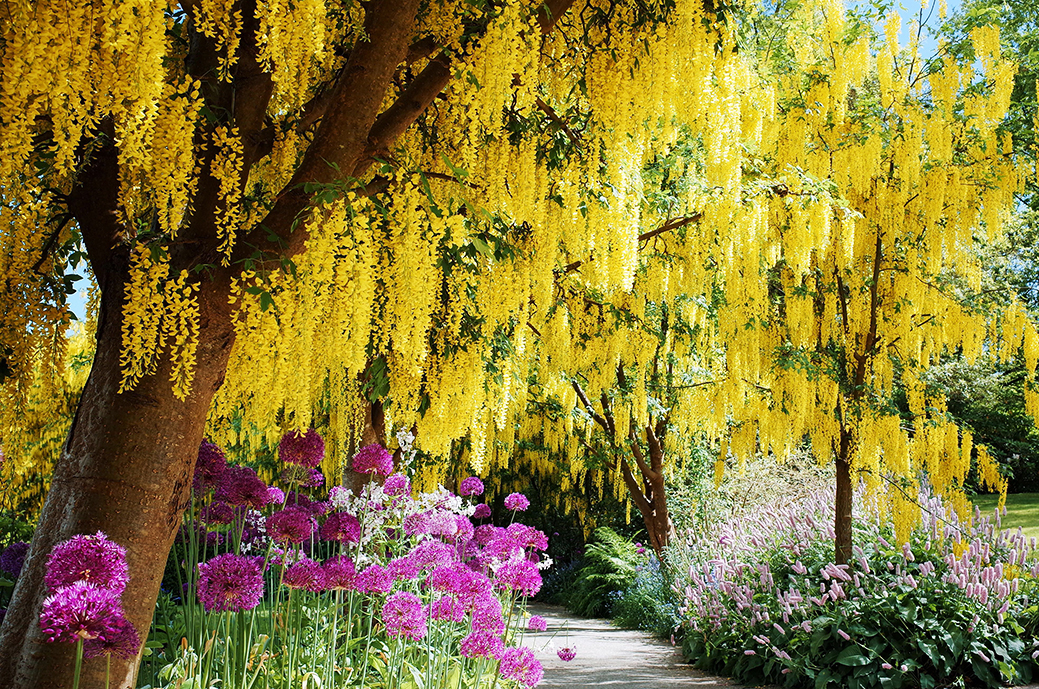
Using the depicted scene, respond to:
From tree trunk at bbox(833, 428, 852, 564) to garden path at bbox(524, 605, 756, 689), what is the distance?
1.27 m

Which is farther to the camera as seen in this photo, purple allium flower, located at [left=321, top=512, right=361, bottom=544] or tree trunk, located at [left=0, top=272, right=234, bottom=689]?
purple allium flower, located at [left=321, top=512, right=361, bottom=544]

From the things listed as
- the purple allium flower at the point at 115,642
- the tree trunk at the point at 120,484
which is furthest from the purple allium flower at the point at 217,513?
the purple allium flower at the point at 115,642

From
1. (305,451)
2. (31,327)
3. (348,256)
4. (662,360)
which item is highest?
(662,360)

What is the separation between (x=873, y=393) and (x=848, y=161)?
1792 millimetres

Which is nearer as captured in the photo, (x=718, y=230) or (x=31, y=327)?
(x=31, y=327)

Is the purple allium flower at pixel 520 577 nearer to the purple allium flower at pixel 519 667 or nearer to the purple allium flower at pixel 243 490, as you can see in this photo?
the purple allium flower at pixel 519 667

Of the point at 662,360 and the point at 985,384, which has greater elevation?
the point at 985,384

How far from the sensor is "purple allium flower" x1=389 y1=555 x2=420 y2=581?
287 cm

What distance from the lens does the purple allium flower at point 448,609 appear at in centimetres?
275

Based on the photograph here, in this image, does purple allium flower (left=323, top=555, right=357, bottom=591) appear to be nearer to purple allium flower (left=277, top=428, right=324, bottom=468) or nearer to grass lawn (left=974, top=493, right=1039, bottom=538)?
purple allium flower (left=277, top=428, right=324, bottom=468)

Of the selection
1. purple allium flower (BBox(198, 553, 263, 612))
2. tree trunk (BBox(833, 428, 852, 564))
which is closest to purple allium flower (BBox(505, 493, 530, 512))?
purple allium flower (BBox(198, 553, 263, 612))

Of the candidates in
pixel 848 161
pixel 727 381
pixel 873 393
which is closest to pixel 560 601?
pixel 727 381

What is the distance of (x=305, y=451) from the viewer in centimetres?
282

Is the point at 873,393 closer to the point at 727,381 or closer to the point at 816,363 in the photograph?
the point at 816,363
